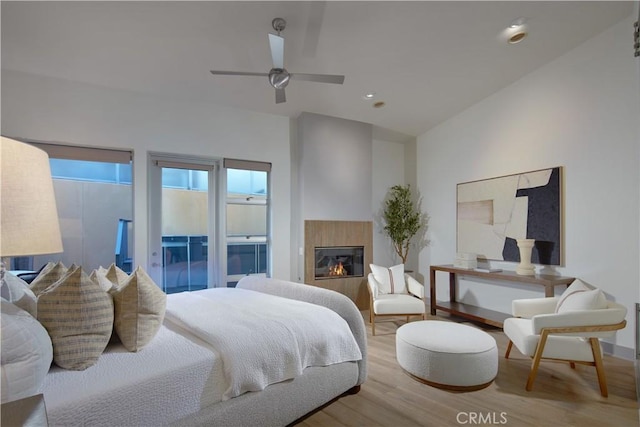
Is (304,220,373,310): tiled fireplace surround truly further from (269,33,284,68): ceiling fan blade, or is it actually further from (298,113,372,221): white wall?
(269,33,284,68): ceiling fan blade

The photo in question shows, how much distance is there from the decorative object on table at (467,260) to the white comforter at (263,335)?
266 cm

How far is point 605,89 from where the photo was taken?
3316 millimetres

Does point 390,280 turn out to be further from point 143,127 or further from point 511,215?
point 143,127

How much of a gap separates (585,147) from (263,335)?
377 cm

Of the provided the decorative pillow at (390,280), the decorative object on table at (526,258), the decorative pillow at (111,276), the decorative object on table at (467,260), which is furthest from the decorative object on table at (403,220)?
the decorative pillow at (111,276)

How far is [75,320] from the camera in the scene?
1469 millimetres

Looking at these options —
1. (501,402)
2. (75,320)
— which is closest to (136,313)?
(75,320)

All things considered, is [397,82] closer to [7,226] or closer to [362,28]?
[362,28]

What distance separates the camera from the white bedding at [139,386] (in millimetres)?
1254

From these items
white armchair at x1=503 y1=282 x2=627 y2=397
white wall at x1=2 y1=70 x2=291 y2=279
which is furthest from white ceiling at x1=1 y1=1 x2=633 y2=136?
white armchair at x1=503 y1=282 x2=627 y2=397

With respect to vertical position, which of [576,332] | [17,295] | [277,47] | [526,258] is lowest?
[576,332]

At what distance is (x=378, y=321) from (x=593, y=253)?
8.23ft

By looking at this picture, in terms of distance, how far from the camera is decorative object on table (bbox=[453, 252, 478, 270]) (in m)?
4.39

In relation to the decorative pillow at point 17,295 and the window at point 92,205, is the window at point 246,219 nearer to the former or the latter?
the window at point 92,205
